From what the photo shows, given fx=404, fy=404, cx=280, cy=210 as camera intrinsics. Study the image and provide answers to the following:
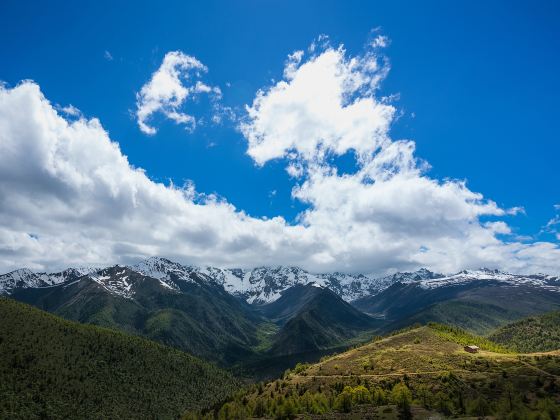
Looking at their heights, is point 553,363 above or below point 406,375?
above

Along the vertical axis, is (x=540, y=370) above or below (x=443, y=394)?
above

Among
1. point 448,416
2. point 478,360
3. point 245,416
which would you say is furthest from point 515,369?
→ point 245,416

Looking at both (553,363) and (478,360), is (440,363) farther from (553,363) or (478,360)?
(553,363)

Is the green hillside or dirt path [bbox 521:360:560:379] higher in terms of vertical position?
dirt path [bbox 521:360:560:379]

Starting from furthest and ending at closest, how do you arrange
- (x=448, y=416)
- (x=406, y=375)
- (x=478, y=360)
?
(x=478, y=360) < (x=406, y=375) < (x=448, y=416)

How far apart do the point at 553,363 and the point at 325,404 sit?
9459 centimetres

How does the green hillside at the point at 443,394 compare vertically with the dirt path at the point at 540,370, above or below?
below

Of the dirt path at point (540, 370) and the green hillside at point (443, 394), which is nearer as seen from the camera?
the green hillside at point (443, 394)

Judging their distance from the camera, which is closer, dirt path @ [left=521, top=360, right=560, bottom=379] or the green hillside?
the green hillside

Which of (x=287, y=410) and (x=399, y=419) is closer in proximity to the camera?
(x=399, y=419)

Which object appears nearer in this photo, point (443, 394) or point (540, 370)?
point (443, 394)

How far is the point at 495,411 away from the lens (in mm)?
126062

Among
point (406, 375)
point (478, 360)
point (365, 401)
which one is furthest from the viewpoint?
point (478, 360)

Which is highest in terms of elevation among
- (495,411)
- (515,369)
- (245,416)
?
(515,369)
